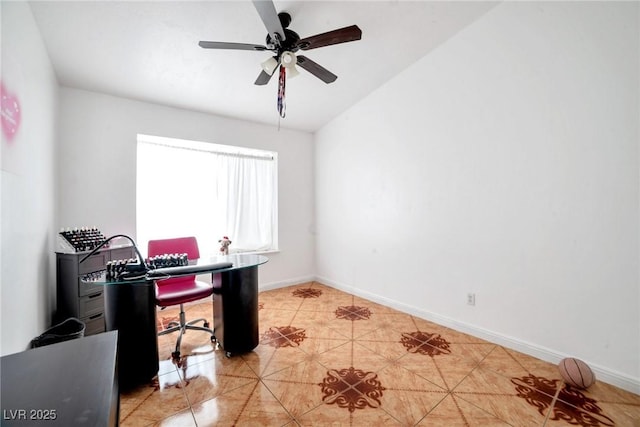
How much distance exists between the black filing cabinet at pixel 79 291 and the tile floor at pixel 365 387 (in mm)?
641

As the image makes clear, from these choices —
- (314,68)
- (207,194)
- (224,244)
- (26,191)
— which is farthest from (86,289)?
(314,68)

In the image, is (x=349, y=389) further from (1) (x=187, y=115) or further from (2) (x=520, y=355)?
(1) (x=187, y=115)

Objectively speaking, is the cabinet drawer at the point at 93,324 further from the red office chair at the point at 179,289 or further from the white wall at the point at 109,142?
the white wall at the point at 109,142

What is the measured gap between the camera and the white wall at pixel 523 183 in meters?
1.90

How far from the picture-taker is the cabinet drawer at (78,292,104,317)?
2344mm

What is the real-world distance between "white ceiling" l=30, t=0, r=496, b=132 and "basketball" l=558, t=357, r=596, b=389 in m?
3.06

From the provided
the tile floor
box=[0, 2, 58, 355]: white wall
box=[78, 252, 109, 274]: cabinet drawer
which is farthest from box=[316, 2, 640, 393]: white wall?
box=[0, 2, 58, 355]: white wall

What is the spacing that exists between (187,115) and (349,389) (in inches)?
144

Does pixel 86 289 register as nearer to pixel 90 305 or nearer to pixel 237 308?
pixel 90 305

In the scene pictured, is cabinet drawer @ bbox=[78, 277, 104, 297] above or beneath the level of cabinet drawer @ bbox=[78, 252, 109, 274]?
beneath

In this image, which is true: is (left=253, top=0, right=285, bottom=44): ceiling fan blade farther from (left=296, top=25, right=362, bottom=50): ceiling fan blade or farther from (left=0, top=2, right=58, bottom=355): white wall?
(left=0, top=2, right=58, bottom=355): white wall

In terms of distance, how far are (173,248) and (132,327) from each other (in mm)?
1043

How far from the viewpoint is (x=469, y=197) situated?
2.72 metres

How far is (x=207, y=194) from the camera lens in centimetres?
392
